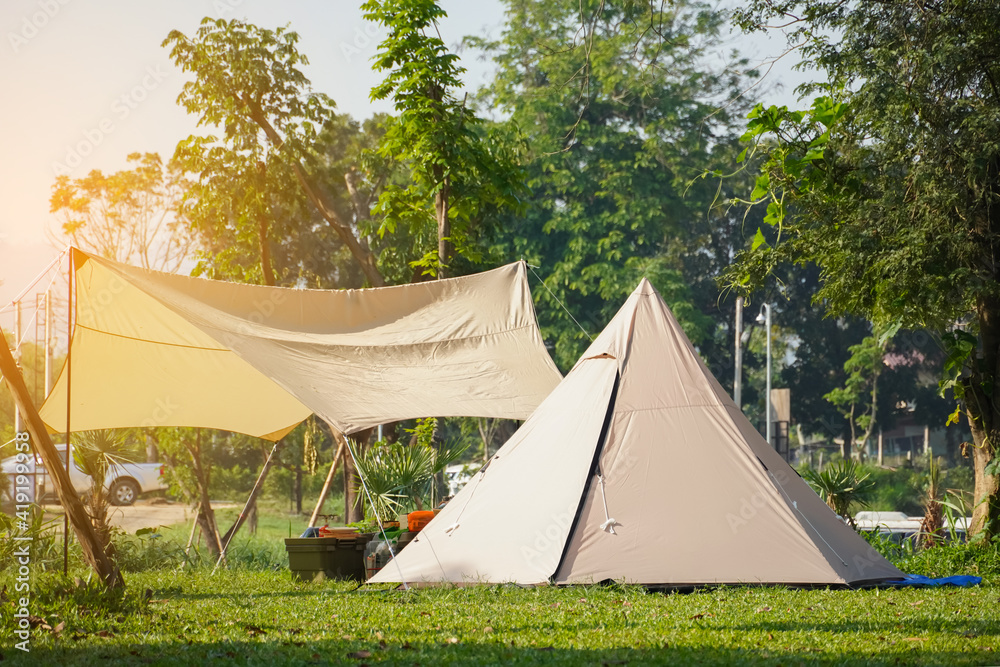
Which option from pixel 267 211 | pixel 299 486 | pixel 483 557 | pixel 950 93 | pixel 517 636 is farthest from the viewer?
pixel 299 486

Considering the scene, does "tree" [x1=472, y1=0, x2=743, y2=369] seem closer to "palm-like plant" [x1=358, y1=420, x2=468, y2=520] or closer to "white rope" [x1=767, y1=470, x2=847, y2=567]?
"palm-like plant" [x1=358, y1=420, x2=468, y2=520]

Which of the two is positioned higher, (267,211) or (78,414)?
(267,211)

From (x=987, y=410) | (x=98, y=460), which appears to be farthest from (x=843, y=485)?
(x=98, y=460)

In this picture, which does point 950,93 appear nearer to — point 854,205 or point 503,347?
point 854,205

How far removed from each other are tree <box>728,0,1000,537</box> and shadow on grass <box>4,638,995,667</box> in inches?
Answer: 178

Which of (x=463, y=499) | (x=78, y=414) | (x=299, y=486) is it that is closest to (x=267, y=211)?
(x=78, y=414)

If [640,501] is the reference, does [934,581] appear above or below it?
below

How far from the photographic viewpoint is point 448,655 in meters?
4.94

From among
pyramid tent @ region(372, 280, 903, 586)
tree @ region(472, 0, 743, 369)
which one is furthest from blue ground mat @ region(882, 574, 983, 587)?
tree @ region(472, 0, 743, 369)

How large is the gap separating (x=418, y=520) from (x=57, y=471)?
3.84 metres

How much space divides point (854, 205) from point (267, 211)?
1008 cm

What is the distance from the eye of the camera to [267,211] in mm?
15953

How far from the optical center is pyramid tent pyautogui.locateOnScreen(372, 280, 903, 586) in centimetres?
740

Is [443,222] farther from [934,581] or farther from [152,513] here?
[152,513]
